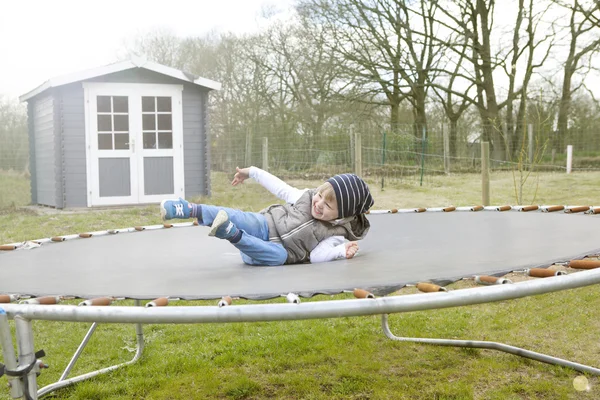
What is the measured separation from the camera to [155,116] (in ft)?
24.8

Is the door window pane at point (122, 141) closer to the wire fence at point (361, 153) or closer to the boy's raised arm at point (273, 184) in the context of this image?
the wire fence at point (361, 153)

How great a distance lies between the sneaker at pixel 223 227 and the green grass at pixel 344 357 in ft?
0.61

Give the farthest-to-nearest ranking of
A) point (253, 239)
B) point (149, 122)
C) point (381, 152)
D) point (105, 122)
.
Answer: point (381, 152) < point (149, 122) < point (105, 122) < point (253, 239)

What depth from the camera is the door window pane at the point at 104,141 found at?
7.39m

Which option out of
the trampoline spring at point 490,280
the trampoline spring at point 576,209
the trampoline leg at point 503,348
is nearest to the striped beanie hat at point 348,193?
the trampoline spring at point 490,280

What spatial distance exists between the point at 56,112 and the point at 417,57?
8230mm

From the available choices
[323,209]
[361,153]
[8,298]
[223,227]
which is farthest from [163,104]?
[8,298]

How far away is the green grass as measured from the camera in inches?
79.9

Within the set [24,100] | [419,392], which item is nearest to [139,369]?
[419,392]

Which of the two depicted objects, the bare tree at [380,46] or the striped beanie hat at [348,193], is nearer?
the striped beanie hat at [348,193]

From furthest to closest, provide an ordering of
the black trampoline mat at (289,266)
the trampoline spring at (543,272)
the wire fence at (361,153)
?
the wire fence at (361,153), the black trampoline mat at (289,266), the trampoline spring at (543,272)

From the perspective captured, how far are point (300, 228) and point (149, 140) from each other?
20.2ft

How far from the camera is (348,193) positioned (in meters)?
1.72

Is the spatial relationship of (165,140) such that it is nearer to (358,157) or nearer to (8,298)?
(358,157)
